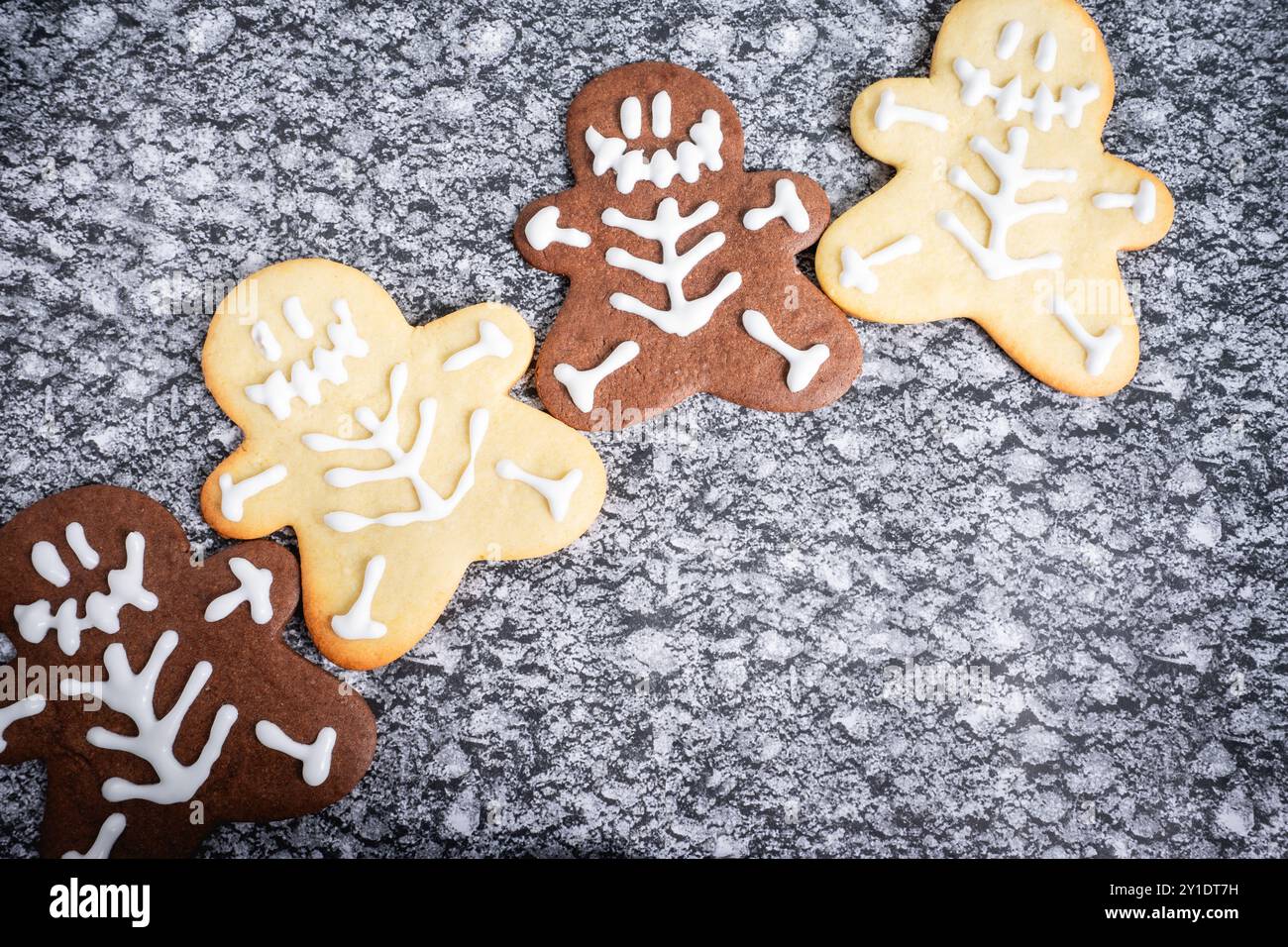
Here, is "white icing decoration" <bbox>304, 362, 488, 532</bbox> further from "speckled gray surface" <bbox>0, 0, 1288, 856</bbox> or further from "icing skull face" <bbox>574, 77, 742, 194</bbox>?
"icing skull face" <bbox>574, 77, 742, 194</bbox>

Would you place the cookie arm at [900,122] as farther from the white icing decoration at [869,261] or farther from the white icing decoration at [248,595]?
the white icing decoration at [248,595]

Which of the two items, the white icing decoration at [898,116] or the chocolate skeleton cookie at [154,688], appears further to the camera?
the white icing decoration at [898,116]

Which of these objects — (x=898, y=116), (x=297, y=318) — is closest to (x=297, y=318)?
(x=297, y=318)

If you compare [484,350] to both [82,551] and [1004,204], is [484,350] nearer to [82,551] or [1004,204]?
[82,551]

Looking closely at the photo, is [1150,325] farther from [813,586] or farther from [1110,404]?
[813,586]

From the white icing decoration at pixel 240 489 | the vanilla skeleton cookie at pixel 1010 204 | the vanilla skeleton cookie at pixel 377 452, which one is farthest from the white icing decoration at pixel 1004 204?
the white icing decoration at pixel 240 489
